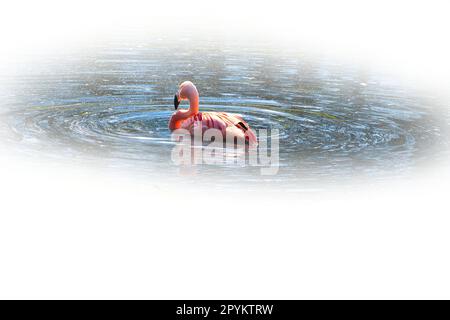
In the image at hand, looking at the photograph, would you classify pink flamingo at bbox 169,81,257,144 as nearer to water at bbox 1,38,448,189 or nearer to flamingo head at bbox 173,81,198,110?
flamingo head at bbox 173,81,198,110

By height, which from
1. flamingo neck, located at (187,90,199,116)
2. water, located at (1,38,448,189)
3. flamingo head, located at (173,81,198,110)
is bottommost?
water, located at (1,38,448,189)

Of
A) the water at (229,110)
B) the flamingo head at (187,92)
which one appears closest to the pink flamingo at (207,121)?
the flamingo head at (187,92)

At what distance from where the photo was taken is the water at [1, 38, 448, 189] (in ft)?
33.3

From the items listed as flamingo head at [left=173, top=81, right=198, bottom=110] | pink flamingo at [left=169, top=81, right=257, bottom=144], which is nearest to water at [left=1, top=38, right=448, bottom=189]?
pink flamingo at [left=169, top=81, right=257, bottom=144]

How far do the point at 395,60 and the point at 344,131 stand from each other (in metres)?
8.27

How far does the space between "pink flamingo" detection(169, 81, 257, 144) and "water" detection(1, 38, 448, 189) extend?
1.01ft

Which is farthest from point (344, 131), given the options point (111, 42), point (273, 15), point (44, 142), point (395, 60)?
point (273, 15)

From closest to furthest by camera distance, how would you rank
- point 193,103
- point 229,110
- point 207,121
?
point 207,121 < point 193,103 < point 229,110

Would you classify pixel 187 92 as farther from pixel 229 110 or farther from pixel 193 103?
pixel 229 110

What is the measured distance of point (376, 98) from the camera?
14.4 m

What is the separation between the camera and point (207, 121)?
11.2 metres

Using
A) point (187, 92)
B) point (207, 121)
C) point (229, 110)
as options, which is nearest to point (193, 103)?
point (187, 92)

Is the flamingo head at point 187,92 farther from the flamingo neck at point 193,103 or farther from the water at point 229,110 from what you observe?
the water at point 229,110

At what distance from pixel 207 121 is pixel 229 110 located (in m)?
1.89
